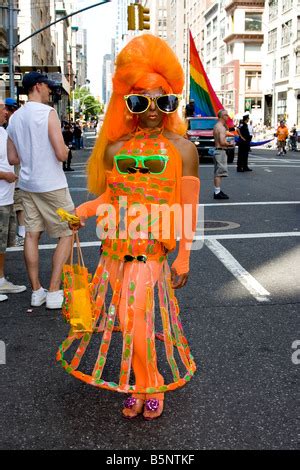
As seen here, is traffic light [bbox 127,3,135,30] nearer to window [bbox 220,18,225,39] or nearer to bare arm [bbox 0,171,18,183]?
bare arm [bbox 0,171,18,183]

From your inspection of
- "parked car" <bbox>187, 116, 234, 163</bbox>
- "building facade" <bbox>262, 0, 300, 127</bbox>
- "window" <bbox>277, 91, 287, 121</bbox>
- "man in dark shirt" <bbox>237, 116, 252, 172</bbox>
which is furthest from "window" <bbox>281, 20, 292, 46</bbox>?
"man in dark shirt" <bbox>237, 116, 252, 172</bbox>

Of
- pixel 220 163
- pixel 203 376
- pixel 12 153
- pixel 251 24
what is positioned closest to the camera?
pixel 203 376

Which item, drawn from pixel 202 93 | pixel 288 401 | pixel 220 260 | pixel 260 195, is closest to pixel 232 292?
pixel 220 260

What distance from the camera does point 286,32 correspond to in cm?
6075

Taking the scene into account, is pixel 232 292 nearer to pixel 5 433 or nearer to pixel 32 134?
pixel 32 134

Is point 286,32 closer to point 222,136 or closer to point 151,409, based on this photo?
point 222,136

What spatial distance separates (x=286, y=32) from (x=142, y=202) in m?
62.9

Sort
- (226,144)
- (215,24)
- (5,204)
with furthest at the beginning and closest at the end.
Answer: (215,24)
(226,144)
(5,204)

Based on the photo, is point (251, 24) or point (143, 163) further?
point (251, 24)

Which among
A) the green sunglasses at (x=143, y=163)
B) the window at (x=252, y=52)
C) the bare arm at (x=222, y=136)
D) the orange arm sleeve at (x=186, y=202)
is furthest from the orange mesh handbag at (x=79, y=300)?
the window at (x=252, y=52)

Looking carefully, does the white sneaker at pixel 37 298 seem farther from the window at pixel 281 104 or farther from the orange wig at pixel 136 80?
the window at pixel 281 104

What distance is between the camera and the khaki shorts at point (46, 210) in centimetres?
516

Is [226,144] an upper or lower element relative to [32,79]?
lower

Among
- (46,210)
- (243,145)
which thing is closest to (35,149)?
(46,210)
